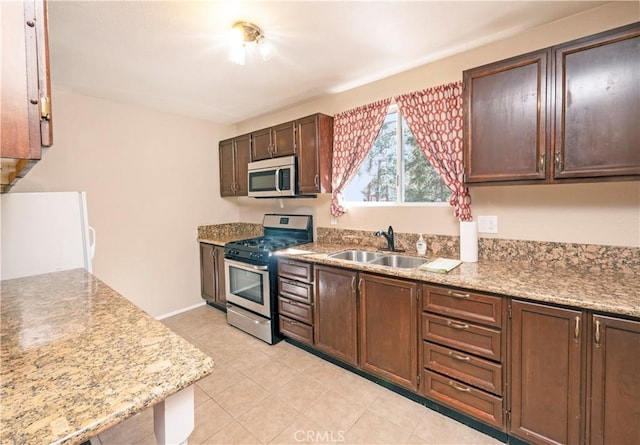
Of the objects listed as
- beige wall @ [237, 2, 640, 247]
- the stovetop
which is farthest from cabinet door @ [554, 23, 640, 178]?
the stovetop

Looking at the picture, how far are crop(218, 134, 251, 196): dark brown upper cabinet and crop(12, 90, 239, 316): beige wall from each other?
0.14 meters

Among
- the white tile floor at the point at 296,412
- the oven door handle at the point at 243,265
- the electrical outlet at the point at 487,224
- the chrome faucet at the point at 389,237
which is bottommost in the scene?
the white tile floor at the point at 296,412

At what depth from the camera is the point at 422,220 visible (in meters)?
2.48

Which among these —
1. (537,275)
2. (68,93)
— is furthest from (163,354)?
(68,93)

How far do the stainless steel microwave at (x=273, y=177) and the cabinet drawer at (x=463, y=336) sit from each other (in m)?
1.76

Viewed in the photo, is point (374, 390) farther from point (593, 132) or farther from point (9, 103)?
point (9, 103)

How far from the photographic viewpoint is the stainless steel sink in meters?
2.31

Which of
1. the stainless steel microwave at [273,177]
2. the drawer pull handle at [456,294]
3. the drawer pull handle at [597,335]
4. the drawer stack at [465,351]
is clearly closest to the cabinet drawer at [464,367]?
the drawer stack at [465,351]

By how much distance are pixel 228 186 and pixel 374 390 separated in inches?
114

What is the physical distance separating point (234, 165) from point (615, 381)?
369 cm

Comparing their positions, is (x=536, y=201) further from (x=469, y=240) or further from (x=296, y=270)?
(x=296, y=270)

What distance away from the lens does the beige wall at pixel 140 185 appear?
2.82 meters

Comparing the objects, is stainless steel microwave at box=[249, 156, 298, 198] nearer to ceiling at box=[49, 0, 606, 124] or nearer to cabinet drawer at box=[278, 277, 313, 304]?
ceiling at box=[49, 0, 606, 124]

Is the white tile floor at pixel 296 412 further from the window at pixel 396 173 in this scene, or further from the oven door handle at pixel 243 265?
the window at pixel 396 173
